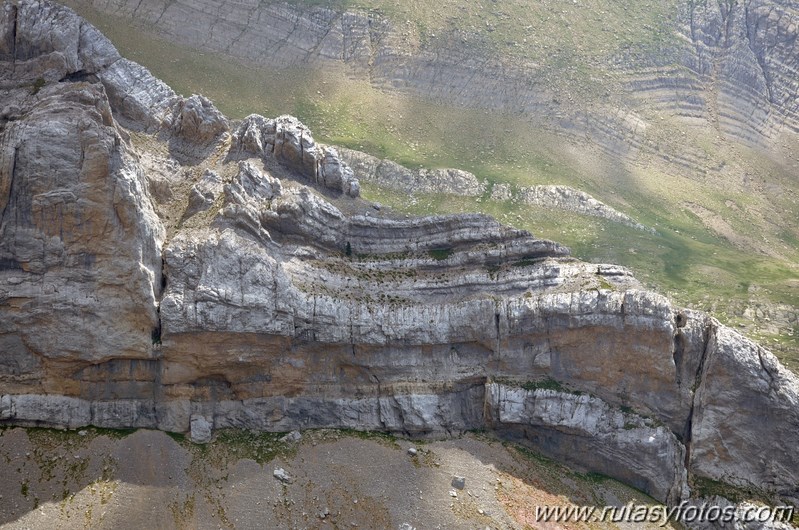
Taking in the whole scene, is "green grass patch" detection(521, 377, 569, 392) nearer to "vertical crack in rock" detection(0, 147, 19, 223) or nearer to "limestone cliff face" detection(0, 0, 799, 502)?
"limestone cliff face" detection(0, 0, 799, 502)

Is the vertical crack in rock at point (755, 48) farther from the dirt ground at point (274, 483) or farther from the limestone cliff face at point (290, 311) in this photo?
the dirt ground at point (274, 483)

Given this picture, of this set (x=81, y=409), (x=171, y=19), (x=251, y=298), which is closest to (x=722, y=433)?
(x=251, y=298)

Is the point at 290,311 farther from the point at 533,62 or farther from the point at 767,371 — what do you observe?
the point at 533,62

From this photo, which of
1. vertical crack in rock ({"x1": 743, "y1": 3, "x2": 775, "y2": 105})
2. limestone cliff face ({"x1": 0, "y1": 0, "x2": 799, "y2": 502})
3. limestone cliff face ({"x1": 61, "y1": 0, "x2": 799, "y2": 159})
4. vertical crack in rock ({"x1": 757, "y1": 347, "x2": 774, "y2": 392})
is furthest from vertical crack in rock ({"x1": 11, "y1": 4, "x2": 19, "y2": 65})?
vertical crack in rock ({"x1": 743, "y1": 3, "x2": 775, "y2": 105})

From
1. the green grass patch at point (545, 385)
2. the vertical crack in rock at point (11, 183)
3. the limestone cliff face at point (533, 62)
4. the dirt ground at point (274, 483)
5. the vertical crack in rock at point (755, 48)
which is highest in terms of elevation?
the vertical crack in rock at point (755, 48)

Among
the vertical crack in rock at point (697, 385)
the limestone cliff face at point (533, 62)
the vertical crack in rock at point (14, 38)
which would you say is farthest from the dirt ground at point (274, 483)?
the limestone cliff face at point (533, 62)

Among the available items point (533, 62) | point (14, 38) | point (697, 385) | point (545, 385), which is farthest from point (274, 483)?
point (533, 62)

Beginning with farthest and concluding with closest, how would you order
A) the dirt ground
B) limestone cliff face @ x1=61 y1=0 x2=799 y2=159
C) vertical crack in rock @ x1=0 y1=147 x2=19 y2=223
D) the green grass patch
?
limestone cliff face @ x1=61 y1=0 x2=799 y2=159 < the green grass patch < vertical crack in rock @ x1=0 y1=147 x2=19 y2=223 < the dirt ground
